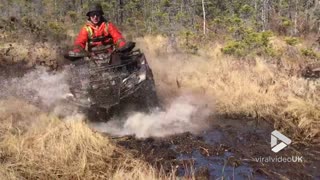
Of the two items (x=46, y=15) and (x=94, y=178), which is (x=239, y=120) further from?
(x=46, y=15)

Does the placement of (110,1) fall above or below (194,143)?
above

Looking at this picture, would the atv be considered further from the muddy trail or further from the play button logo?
the play button logo

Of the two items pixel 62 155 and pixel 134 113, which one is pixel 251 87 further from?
pixel 62 155

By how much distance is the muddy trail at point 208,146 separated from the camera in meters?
5.94

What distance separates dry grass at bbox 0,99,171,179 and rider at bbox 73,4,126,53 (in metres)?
2.94

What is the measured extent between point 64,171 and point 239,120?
4.07 metres

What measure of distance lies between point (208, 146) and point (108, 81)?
215 centimetres

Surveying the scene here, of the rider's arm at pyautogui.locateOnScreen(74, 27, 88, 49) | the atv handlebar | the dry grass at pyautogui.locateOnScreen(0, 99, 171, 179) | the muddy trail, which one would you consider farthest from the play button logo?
the rider's arm at pyautogui.locateOnScreen(74, 27, 88, 49)

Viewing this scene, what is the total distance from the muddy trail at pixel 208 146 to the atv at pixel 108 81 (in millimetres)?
373

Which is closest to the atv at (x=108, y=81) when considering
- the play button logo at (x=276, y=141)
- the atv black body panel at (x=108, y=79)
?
the atv black body panel at (x=108, y=79)

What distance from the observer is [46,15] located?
23938mm

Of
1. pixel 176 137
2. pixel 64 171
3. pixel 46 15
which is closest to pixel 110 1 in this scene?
pixel 46 15

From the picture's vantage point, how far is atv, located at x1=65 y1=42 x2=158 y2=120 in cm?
776

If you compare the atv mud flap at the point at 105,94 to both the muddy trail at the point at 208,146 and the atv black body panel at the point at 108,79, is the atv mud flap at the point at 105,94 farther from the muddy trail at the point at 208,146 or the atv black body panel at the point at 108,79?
the muddy trail at the point at 208,146
